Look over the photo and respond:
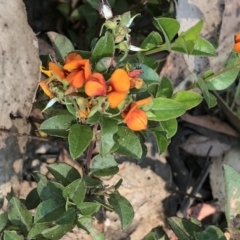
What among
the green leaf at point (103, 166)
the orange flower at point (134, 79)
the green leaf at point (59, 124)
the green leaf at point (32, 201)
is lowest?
the green leaf at point (32, 201)

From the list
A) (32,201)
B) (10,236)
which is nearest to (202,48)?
(32,201)

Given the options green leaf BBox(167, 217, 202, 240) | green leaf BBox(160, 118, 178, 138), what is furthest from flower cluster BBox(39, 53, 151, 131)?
green leaf BBox(167, 217, 202, 240)

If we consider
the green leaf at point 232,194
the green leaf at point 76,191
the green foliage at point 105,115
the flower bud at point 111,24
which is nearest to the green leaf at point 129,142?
the green foliage at point 105,115

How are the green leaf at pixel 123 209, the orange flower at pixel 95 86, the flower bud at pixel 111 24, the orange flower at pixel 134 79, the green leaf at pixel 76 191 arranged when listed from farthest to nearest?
the green leaf at pixel 123 209, the green leaf at pixel 76 191, the flower bud at pixel 111 24, the orange flower at pixel 134 79, the orange flower at pixel 95 86

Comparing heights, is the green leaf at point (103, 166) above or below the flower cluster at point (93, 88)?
below

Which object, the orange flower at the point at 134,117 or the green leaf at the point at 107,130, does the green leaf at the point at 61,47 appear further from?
the orange flower at the point at 134,117

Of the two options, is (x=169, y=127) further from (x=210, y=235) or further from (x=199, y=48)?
(x=210, y=235)

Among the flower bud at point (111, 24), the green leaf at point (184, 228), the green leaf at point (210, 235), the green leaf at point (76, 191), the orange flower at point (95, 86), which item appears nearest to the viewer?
the orange flower at point (95, 86)

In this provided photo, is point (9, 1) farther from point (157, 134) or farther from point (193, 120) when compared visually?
point (193, 120)
